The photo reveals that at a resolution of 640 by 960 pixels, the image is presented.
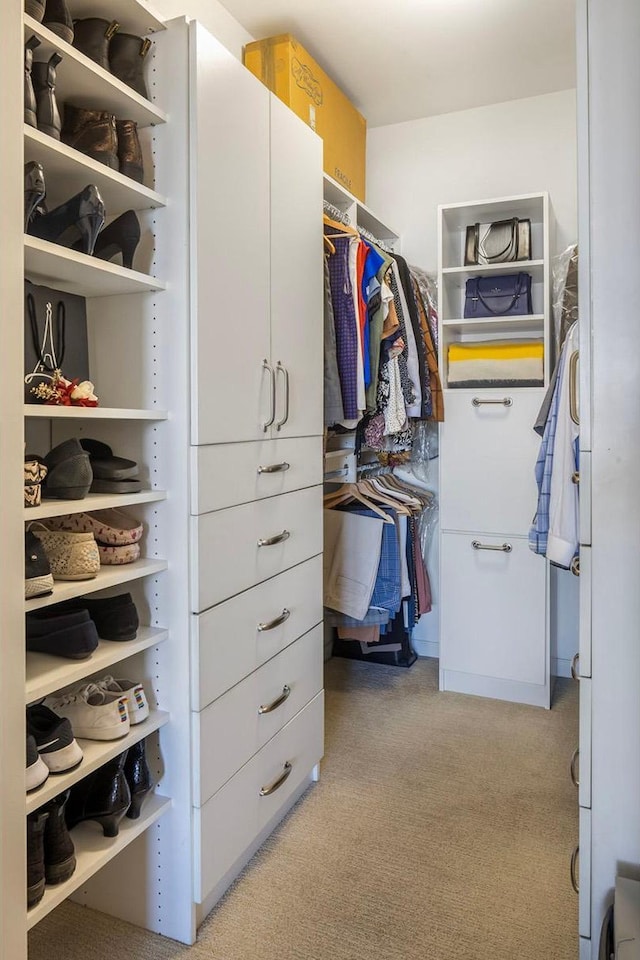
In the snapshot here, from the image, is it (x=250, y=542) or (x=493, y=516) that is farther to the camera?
(x=493, y=516)

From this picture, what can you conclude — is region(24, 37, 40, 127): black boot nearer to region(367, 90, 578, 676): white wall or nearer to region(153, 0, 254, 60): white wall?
region(153, 0, 254, 60): white wall

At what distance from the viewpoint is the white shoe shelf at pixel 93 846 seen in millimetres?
1237

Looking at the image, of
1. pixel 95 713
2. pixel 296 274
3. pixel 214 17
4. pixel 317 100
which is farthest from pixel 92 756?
pixel 317 100

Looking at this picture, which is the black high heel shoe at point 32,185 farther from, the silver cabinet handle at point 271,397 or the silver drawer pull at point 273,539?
the silver drawer pull at point 273,539

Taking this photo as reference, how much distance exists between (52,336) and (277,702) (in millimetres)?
1133

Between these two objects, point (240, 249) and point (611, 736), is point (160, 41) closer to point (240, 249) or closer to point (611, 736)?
point (240, 249)

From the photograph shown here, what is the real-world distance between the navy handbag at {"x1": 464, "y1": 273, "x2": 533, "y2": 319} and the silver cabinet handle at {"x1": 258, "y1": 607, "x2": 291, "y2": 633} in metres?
1.70

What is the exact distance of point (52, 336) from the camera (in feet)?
4.99

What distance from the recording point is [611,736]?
118cm

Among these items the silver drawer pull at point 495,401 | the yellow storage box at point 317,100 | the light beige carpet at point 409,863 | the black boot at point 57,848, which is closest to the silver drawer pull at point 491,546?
the silver drawer pull at point 495,401

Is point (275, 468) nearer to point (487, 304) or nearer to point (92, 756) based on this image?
point (92, 756)

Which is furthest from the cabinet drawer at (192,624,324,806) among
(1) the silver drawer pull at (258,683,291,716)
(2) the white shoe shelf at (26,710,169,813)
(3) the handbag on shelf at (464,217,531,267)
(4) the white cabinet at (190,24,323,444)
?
(3) the handbag on shelf at (464,217,531,267)

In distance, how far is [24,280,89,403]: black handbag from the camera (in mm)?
1421

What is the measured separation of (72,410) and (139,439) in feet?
1.12
